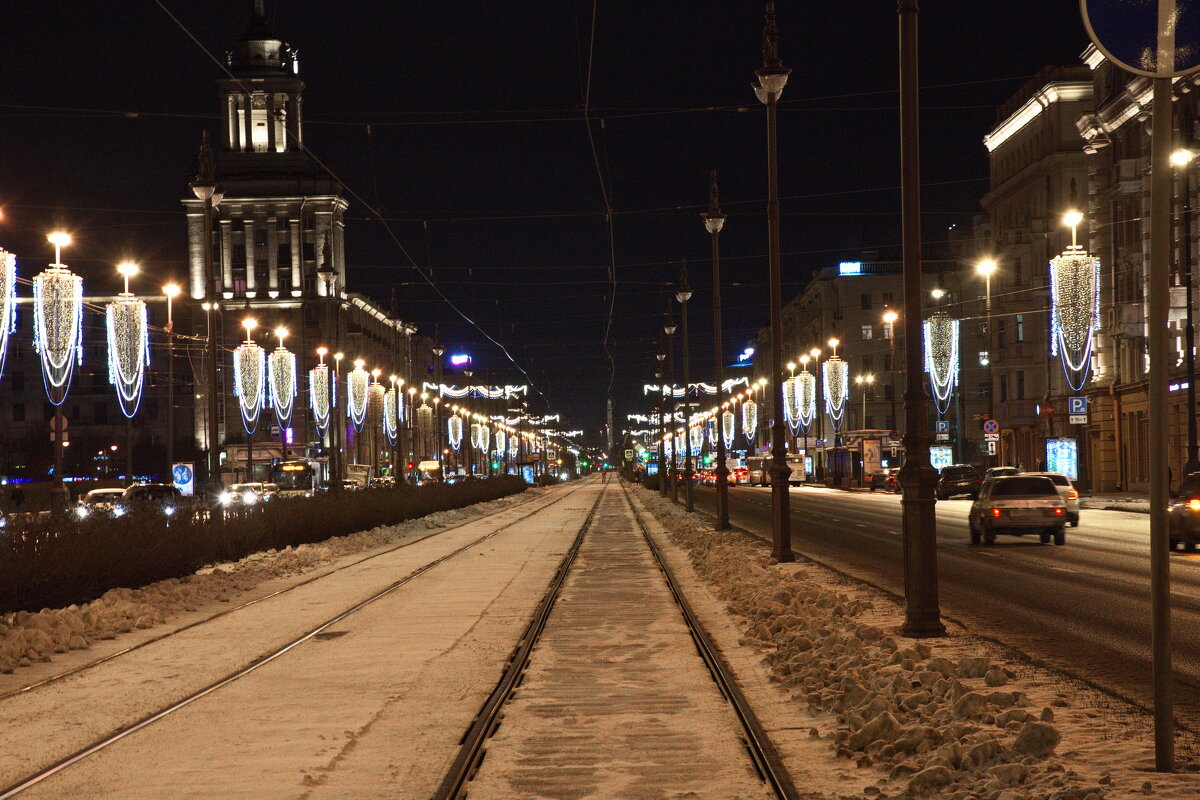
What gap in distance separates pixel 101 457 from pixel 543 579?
108 metres

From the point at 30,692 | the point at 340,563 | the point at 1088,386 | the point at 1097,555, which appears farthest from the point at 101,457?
the point at 30,692

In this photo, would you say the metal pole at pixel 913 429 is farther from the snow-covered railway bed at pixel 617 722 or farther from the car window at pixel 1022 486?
the car window at pixel 1022 486

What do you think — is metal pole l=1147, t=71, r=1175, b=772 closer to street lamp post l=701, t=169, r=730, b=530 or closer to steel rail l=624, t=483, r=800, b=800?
steel rail l=624, t=483, r=800, b=800

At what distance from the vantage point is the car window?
1262 inches

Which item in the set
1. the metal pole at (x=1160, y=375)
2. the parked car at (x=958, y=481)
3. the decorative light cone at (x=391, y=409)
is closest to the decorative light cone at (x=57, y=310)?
the metal pole at (x=1160, y=375)

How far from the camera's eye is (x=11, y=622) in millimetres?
16391

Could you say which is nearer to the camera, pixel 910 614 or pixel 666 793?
pixel 666 793

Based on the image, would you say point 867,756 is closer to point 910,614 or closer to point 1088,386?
point 910,614

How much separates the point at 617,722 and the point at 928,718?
2.27m

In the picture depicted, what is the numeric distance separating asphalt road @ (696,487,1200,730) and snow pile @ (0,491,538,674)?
10.3 meters

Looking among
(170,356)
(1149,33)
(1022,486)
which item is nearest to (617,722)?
(1149,33)

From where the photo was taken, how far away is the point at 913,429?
14.1 m

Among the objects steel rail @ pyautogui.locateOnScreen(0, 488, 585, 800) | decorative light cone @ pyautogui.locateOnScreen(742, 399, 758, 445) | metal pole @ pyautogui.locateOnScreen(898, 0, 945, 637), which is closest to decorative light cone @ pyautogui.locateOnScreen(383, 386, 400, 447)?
decorative light cone @ pyautogui.locateOnScreen(742, 399, 758, 445)

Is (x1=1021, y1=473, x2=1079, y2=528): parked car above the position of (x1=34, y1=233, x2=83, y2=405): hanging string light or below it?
below
